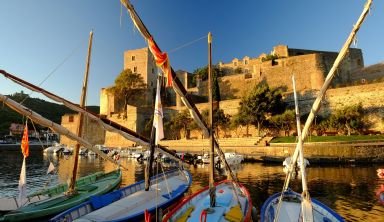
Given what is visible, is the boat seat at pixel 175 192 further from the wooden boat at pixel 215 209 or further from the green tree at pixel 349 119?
the green tree at pixel 349 119

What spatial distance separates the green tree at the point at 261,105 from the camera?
47.1m

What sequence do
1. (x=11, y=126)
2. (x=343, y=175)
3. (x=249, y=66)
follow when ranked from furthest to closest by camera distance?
(x=11, y=126)
(x=249, y=66)
(x=343, y=175)

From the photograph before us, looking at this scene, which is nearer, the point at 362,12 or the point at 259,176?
the point at 362,12

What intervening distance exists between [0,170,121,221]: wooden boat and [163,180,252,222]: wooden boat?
5.49m

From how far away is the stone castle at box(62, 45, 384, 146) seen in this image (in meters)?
53.6

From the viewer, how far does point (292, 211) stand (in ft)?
32.5

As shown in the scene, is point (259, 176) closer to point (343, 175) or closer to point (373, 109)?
→ point (343, 175)

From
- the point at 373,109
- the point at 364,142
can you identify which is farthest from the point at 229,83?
the point at 364,142

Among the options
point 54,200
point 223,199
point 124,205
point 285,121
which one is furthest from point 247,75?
point 124,205

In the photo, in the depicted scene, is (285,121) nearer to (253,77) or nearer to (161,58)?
(253,77)

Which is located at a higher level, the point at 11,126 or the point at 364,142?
the point at 11,126

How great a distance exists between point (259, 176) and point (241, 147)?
17772 millimetres

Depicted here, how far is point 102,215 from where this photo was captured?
9.83 m

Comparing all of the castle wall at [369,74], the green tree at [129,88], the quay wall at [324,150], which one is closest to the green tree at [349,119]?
the quay wall at [324,150]
